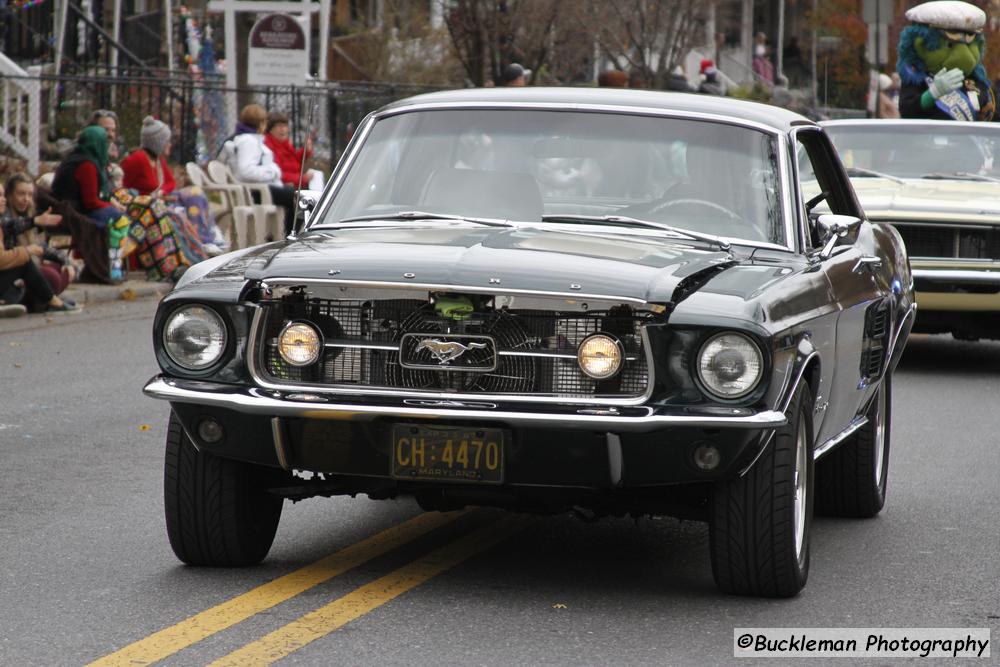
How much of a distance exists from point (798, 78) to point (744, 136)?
52.2 meters

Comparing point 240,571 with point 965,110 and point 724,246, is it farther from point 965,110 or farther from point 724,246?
point 965,110

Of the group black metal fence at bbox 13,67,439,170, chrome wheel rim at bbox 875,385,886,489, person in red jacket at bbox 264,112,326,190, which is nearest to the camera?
chrome wheel rim at bbox 875,385,886,489


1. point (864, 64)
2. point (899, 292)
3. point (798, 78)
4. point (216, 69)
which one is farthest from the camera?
point (798, 78)

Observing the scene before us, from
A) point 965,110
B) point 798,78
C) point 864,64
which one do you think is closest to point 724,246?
point 965,110

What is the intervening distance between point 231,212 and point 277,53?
4069mm

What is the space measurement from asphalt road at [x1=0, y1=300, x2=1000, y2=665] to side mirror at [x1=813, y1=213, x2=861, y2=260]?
3.69 ft

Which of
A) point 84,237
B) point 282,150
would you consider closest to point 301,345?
point 84,237

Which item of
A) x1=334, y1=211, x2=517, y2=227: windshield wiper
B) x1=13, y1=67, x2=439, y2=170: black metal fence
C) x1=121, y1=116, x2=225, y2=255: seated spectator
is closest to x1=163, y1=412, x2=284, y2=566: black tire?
x1=334, y1=211, x2=517, y2=227: windshield wiper

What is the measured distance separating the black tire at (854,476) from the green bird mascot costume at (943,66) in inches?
426

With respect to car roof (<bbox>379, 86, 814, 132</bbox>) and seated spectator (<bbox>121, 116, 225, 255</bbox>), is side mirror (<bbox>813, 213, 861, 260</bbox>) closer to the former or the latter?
car roof (<bbox>379, 86, 814, 132</bbox>)

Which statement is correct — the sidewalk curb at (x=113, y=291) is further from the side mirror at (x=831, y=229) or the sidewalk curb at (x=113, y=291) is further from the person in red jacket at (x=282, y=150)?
the side mirror at (x=831, y=229)

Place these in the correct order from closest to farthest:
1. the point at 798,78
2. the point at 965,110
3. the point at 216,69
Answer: the point at 965,110 < the point at 216,69 < the point at 798,78

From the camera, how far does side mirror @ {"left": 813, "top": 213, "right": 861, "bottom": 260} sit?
6.50m

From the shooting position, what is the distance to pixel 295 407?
17.6 feet
